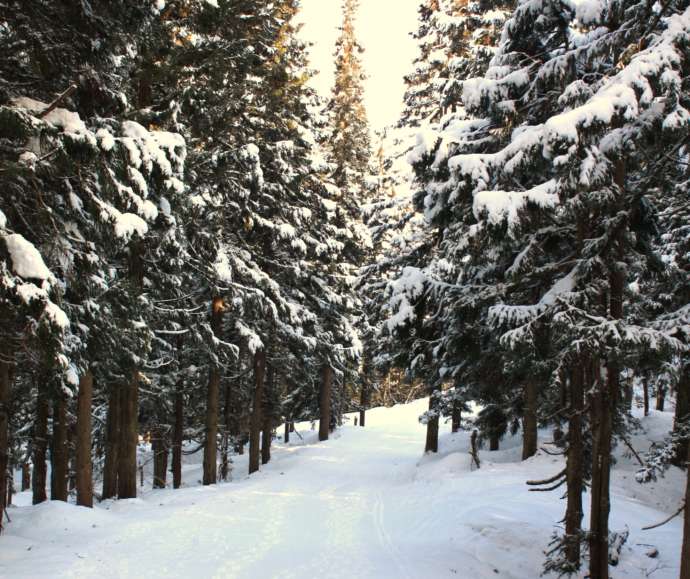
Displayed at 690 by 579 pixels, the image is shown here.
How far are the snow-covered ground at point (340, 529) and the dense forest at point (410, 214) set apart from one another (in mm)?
829

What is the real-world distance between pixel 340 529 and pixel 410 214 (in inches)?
460

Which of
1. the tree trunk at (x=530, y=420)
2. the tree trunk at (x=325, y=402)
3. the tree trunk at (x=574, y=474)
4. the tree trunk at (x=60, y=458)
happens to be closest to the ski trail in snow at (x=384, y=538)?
the tree trunk at (x=574, y=474)

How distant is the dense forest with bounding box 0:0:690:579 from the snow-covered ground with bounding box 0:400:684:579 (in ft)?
2.72

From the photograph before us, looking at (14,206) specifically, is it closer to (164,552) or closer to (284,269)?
(164,552)

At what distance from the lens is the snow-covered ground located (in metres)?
8.25

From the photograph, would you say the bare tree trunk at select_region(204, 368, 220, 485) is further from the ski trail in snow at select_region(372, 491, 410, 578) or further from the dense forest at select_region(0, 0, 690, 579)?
the ski trail in snow at select_region(372, 491, 410, 578)

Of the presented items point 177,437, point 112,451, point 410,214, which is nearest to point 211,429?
point 112,451

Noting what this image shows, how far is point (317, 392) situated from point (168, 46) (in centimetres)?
2167

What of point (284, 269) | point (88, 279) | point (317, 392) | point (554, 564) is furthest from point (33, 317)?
point (317, 392)

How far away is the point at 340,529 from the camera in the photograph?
11.1m

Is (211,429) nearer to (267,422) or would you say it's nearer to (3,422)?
(267,422)

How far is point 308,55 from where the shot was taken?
21.8m

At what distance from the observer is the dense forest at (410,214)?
638cm

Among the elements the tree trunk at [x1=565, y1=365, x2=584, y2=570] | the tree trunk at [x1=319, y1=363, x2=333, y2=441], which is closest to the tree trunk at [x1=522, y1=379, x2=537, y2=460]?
the tree trunk at [x1=565, y1=365, x2=584, y2=570]
